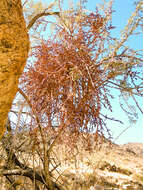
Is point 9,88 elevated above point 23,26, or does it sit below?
below

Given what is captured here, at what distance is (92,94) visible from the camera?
0.85 m

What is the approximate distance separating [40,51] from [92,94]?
1.29 ft

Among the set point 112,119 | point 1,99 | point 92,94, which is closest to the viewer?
point 1,99

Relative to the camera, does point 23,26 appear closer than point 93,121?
Yes

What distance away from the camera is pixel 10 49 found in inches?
25.9

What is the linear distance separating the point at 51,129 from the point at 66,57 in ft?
1.20

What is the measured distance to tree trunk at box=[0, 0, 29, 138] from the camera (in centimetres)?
65

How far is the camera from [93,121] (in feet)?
2.98

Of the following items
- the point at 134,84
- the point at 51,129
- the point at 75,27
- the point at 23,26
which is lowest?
the point at 51,129

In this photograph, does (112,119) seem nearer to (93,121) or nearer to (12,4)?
(93,121)

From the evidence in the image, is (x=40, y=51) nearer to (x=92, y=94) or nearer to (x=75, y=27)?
(x=75, y=27)

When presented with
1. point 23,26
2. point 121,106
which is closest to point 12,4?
point 23,26

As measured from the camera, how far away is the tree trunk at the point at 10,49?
0.65 metres

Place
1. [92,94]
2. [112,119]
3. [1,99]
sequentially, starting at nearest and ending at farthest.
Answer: [1,99] < [92,94] < [112,119]
